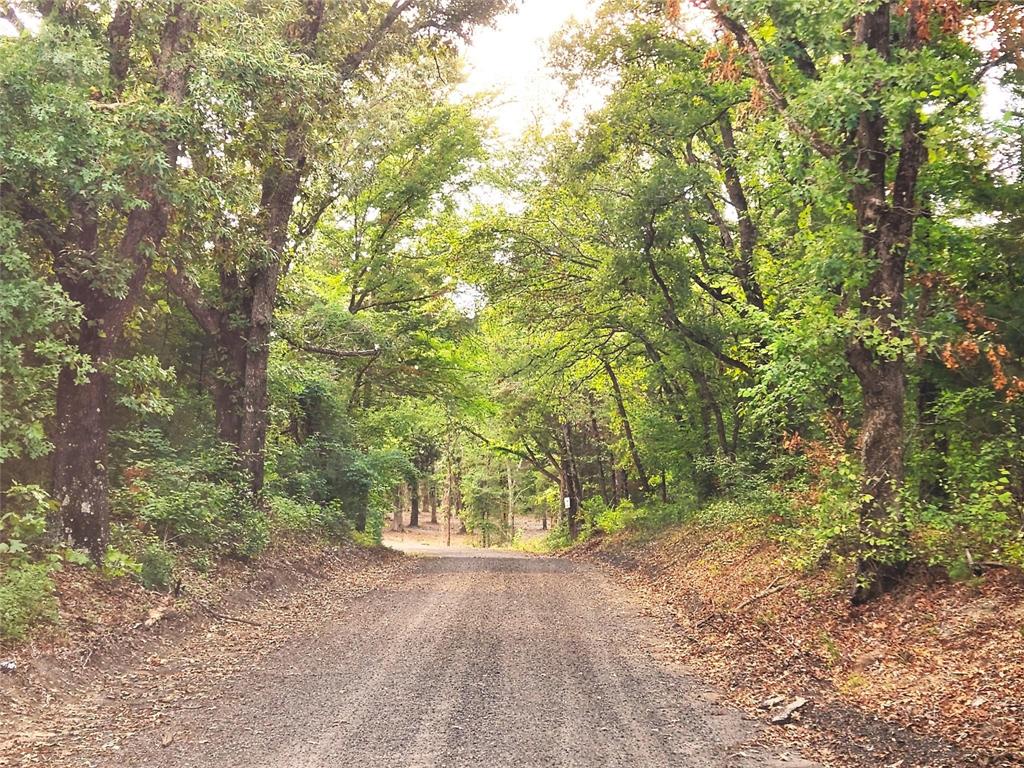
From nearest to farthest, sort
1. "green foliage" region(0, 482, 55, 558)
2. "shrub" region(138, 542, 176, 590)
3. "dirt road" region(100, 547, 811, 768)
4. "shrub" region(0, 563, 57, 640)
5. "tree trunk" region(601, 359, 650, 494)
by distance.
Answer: "dirt road" region(100, 547, 811, 768)
"shrub" region(0, 563, 57, 640)
"green foliage" region(0, 482, 55, 558)
"shrub" region(138, 542, 176, 590)
"tree trunk" region(601, 359, 650, 494)

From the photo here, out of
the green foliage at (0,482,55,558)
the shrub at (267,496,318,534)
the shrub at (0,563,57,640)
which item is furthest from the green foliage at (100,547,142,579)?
the shrub at (267,496,318,534)

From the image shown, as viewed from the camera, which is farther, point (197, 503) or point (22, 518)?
point (197, 503)

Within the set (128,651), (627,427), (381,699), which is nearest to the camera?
(381,699)

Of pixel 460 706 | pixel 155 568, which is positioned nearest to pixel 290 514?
pixel 155 568

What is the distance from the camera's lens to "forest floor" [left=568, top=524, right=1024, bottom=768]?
4902 mm

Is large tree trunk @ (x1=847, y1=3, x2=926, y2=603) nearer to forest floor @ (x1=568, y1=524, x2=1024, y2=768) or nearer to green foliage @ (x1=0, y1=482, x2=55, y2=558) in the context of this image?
forest floor @ (x1=568, y1=524, x2=1024, y2=768)

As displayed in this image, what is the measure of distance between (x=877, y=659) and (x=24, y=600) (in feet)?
24.9

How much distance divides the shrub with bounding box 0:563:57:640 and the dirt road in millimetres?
1834

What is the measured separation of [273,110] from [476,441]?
1005 inches

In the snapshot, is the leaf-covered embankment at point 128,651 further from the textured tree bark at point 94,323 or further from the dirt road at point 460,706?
the textured tree bark at point 94,323

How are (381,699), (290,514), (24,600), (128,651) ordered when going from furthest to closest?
(290,514) < (128,651) < (24,600) < (381,699)

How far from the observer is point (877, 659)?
6.34 m

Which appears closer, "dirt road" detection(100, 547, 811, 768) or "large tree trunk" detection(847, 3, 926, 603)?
"dirt road" detection(100, 547, 811, 768)

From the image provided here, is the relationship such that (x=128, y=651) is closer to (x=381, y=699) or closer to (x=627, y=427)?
(x=381, y=699)
